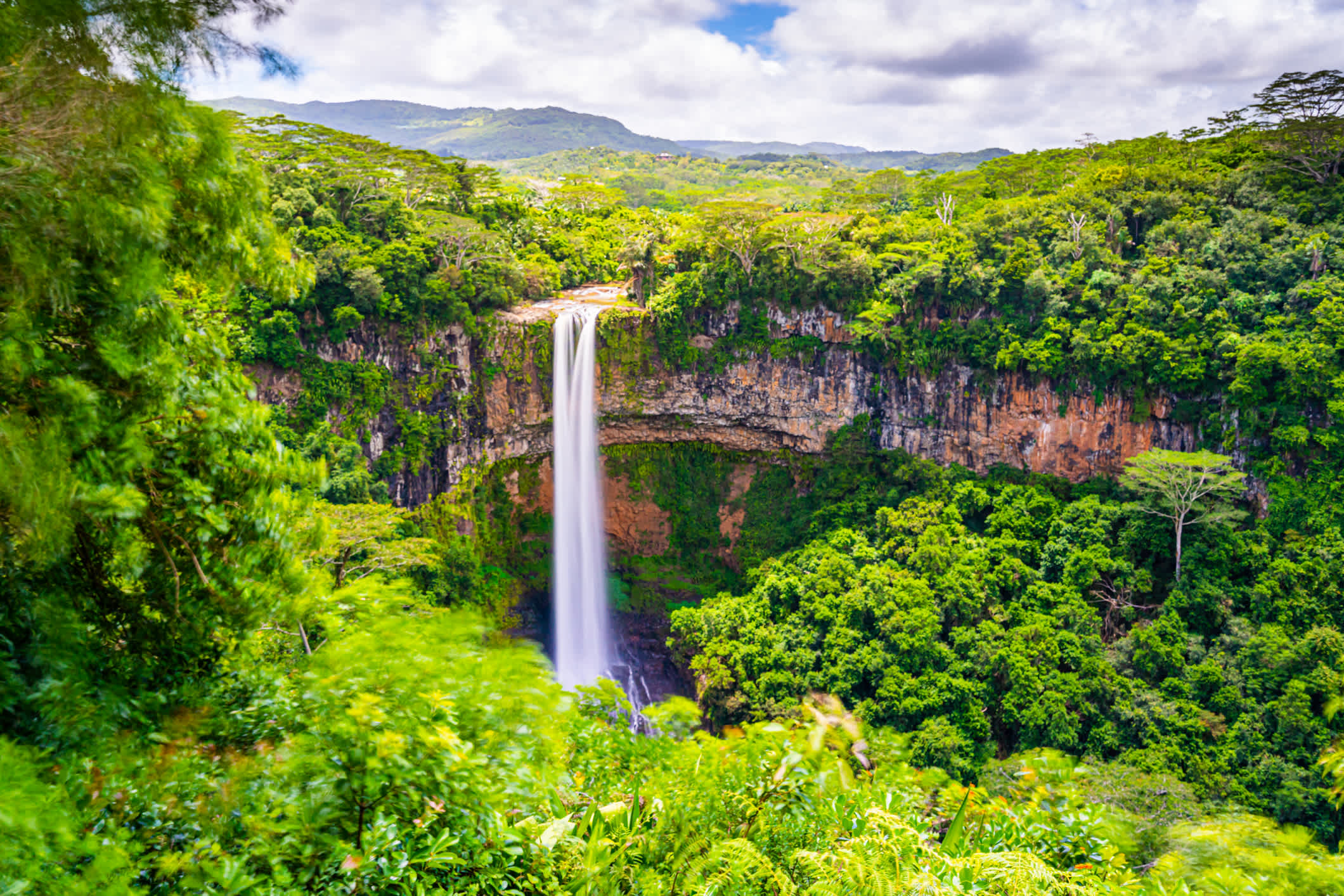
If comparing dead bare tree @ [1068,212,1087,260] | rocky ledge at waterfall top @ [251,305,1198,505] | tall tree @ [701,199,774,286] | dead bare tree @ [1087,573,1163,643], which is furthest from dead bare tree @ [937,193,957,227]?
dead bare tree @ [1087,573,1163,643]

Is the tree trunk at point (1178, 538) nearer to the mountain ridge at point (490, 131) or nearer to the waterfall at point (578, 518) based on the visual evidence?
the waterfall at point (578, 518)

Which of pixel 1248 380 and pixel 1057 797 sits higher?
pixel 1248 380

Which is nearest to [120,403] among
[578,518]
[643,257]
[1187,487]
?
[1187,487]

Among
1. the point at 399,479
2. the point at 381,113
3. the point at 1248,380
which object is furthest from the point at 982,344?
the point at 381,113

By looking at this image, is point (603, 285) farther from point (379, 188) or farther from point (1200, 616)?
point (1200, 616)

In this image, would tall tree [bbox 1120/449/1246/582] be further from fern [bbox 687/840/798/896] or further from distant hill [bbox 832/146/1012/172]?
distant hill [bbox 832/146/1012/172]

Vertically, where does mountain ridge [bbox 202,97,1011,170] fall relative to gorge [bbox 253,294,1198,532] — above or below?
above

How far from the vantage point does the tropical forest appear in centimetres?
261

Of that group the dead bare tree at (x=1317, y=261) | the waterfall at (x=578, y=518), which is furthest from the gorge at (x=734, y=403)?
the dead bare tree at (x=1317, y=261)

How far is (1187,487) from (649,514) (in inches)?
647

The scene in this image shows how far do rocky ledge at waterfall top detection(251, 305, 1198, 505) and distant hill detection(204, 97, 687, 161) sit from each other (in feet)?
465

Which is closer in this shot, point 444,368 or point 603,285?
point 444,368

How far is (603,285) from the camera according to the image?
30.0 metres

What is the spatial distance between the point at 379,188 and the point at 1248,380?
25116 mm
